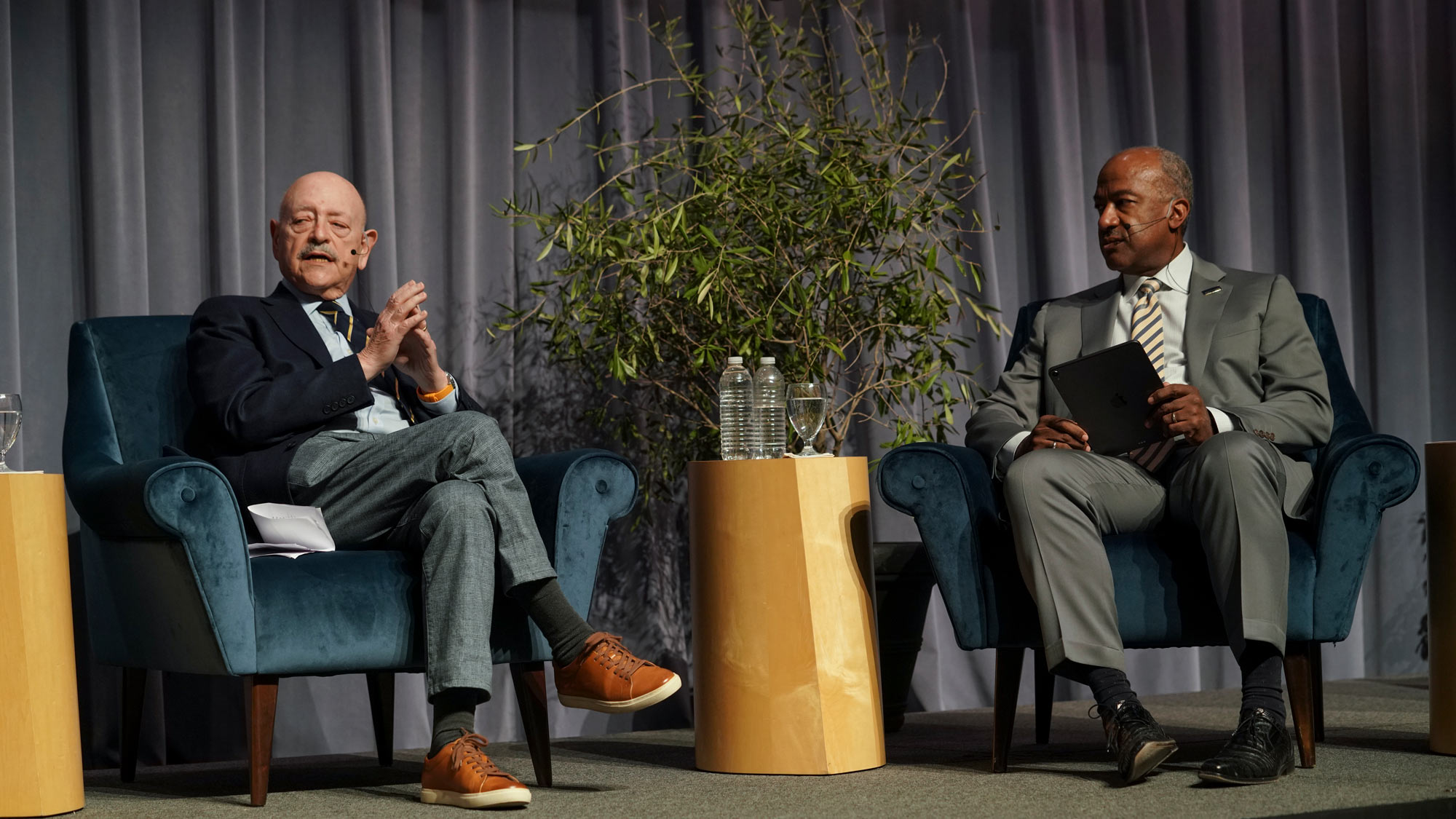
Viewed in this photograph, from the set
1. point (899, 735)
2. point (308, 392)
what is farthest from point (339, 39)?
point (899, 735)

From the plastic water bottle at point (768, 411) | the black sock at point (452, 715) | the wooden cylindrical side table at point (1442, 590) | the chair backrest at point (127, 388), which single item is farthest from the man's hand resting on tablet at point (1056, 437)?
the chair backrest at point (127, 388)

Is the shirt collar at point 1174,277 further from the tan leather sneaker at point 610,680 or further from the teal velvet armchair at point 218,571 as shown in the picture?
the tan leather sneaker at point 610,680

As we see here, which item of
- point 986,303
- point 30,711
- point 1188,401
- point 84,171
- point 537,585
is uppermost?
point 84,171

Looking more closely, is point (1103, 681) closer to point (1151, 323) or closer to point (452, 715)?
point (1151, 323)

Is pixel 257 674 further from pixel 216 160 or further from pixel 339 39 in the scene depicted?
pixel 339 39

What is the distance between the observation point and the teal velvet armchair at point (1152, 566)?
2521 millimetres

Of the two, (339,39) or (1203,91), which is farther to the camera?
(1203,91)

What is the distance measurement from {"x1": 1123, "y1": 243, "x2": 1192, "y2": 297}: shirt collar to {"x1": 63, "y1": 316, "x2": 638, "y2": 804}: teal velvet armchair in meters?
1.14

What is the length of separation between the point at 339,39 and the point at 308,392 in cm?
122

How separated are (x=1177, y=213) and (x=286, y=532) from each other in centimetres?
185

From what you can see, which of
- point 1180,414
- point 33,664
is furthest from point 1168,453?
point 33,664

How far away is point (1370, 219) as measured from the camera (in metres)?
4.71

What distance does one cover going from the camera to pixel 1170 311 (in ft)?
9.75

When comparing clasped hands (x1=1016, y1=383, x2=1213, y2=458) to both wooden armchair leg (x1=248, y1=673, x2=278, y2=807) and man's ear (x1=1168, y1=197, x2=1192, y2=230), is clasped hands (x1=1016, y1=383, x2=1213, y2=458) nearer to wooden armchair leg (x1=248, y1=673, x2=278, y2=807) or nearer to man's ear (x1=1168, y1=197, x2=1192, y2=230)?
man's ear (x1=1168, y1=197, x2=1192, y2=230)
